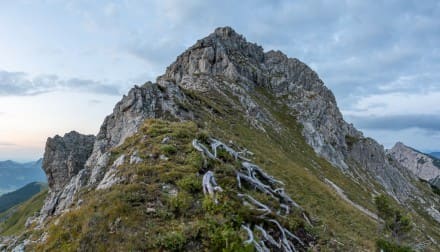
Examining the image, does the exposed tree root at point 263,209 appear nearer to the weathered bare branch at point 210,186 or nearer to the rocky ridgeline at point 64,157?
the weathered bare branch at point 210,186

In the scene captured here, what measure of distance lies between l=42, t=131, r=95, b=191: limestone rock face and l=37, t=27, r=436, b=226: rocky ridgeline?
11 centimetres

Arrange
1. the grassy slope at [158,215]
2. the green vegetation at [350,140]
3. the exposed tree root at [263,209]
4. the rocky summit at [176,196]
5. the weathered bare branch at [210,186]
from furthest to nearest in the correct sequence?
the green vegetation at [350,140], the weathered bare branch at [210,186], the exposed tree root at [263,209], the rocky summit at [176,196], the grassy slope at [158,215]

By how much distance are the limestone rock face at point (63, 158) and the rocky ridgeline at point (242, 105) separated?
A: 0.37 ft

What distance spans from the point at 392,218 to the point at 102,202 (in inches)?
995

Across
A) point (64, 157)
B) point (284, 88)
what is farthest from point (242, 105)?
point (64, 157)

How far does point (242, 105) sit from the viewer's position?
65188 millimetres

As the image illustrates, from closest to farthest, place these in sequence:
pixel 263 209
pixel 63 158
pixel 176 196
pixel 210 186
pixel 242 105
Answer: pixel 176 196
pixel 263 209
pixel 210 186
pixel 63 158
pixel 242 105

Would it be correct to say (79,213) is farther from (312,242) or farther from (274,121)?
(274,121)

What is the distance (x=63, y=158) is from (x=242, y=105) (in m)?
37.6

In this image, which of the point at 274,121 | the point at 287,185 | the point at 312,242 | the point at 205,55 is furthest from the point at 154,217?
the point at 205,55

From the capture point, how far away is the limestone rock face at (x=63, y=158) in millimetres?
34500

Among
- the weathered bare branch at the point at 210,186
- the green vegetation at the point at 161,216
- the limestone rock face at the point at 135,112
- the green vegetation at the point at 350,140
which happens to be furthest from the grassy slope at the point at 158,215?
the green vegetation at the point at 350,140

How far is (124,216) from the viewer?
1253 centimetres

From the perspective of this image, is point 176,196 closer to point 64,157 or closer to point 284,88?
point 64,157
